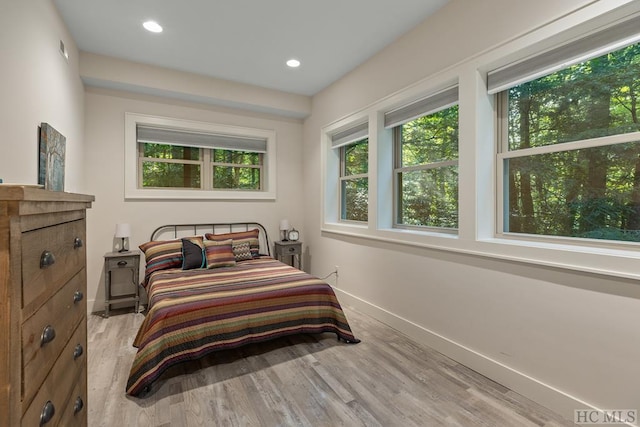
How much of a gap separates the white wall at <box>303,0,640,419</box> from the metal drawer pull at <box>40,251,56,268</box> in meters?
2.37

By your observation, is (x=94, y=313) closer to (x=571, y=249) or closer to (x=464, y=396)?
(x=464, y=396)

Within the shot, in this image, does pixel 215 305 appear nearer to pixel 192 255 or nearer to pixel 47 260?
pixel 192 255

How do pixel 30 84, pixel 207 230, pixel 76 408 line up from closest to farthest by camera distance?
1. pixel 76 408
2. pixel 30 84
3. pixel 207 230

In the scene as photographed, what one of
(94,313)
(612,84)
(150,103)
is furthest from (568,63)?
(94,313)

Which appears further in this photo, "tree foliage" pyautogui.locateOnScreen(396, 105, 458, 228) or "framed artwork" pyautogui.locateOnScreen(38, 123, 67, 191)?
"tree foliage" pyautogui.locateOnScreen(396, 105, 458, 228)

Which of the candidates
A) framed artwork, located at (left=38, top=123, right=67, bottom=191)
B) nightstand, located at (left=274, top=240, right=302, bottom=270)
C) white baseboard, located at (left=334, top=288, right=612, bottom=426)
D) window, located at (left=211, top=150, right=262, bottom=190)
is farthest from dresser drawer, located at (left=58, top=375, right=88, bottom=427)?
window, located at (left=211, top=150, right=262, bottom=190)

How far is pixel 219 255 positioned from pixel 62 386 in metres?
2.54

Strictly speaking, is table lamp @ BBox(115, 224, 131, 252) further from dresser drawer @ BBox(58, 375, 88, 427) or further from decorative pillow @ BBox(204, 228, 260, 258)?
dresser drawer @ BBox(58, 375, 88, 427)

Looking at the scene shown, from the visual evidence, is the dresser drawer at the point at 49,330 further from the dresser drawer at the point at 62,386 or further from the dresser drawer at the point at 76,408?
the dresser drawer at the point at 76,408

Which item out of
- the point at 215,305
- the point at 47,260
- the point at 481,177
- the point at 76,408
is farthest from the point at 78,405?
the point at 481,177

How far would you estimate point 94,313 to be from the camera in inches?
139

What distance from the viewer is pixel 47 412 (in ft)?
2.65

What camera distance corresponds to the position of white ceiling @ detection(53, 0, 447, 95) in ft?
8.32

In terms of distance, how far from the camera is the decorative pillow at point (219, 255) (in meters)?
3.42
